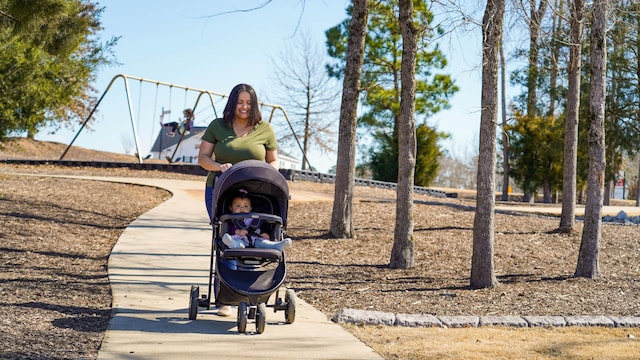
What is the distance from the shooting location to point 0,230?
1098cm

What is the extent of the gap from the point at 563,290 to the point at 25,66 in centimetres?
1027

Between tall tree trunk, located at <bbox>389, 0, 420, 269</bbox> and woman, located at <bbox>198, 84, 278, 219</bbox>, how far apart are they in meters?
3.71

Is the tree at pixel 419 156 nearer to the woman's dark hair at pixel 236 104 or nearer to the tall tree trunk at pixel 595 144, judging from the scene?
the tall tree trunk at pixel 595 144

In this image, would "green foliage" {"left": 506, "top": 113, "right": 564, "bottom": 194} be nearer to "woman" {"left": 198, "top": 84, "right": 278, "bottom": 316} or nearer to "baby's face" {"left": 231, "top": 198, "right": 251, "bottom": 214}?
"woman" {"left": 198, "top": 84, "right": 278, "bottom": 316}

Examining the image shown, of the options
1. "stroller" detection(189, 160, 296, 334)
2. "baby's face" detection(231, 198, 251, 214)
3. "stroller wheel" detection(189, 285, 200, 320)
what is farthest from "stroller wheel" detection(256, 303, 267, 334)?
"baby's face" detection(231, 198, 251, 214)

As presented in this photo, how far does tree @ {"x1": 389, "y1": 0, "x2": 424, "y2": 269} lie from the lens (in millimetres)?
9898

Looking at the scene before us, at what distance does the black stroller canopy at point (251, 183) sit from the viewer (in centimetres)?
577

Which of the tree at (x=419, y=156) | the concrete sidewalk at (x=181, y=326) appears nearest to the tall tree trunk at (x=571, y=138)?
the concrete sidewalk at (x=181, y=326)

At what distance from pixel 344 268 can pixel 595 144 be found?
3.72 meters

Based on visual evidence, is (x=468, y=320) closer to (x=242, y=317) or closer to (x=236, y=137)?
(x=242, y=317)

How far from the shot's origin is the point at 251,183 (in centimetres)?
598

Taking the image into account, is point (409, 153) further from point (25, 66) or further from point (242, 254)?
point (25, 66)

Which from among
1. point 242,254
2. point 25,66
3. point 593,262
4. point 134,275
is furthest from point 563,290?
point 25,66

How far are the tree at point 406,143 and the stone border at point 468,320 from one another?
3.23m
